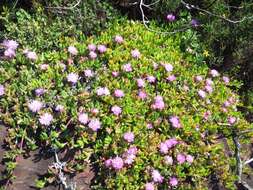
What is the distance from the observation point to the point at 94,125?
12.3 ft

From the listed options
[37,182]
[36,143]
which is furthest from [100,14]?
[37,182]

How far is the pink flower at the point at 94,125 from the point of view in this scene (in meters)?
3.75

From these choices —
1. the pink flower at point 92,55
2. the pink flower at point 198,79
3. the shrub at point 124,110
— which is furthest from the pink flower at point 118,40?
the pink flower at point 198,79

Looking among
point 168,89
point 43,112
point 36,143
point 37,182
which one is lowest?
point 37,182

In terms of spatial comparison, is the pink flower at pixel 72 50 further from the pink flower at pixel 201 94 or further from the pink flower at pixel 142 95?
the pink flower at pixel 201 94

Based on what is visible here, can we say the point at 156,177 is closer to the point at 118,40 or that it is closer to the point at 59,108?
the point at 59,108

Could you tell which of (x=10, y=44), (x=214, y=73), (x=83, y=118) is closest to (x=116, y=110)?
(x=83, y=118)

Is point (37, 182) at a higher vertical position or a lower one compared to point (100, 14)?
lower

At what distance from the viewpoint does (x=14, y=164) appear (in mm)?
3537

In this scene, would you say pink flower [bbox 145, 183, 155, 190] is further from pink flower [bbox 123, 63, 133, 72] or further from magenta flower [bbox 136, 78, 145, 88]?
pink flower [bbox 123, 63, 133, 72]

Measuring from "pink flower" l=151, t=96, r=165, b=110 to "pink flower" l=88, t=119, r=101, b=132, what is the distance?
0.56 metres

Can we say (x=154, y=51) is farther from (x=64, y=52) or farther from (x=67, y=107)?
(x=67, y=107)

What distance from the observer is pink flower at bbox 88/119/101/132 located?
12.3ft

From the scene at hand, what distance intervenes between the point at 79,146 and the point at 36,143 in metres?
0.35
